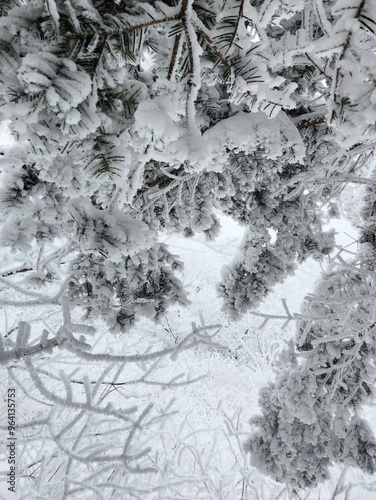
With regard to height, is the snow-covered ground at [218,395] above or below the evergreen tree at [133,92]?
below

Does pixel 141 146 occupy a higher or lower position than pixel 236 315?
higher

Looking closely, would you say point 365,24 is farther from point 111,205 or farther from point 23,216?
point 23,216

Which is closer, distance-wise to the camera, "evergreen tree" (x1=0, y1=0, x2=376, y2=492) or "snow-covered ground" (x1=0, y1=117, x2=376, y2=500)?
"evergreen tree" (x1=0, y1=0, x2=376, y2=492)

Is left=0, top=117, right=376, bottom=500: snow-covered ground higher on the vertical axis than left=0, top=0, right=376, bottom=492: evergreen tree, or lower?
lower

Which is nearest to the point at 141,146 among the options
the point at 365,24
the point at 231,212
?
the point at 365,24

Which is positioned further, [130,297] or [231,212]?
[231,212]

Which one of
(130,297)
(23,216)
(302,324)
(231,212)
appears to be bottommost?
(302,324)

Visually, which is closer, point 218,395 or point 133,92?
point 133,92

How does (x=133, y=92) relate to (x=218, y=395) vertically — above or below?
above

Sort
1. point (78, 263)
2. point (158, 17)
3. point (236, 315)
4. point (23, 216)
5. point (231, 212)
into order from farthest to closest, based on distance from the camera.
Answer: point (236, 315), point (231, 212), point (78, 263), point (23, 216), point (158, 17)

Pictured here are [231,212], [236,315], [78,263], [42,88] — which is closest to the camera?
[42,88]

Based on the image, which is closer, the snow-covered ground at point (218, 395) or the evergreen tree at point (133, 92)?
the evergreen tree at point (133, 92)
